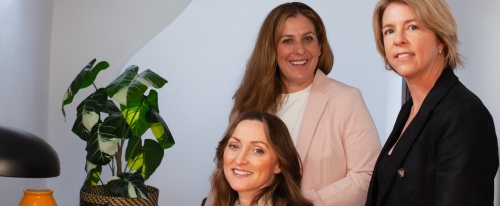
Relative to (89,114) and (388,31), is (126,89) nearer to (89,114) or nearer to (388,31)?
(89,114)

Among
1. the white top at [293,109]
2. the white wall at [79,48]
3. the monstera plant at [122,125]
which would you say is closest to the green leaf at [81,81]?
the monstera plant at [122,125]

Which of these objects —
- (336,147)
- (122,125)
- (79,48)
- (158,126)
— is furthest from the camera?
(79,48)

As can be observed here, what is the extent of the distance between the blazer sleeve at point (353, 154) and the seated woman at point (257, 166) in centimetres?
26

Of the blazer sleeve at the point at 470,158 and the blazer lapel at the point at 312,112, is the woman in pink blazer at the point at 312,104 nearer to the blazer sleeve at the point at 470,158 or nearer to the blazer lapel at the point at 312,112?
the blazer lapel at the point at 312,112

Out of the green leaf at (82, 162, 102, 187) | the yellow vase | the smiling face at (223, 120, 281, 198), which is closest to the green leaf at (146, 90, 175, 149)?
the green leaf at (82, 162, 102, 187)

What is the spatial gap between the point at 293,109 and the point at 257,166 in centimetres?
58

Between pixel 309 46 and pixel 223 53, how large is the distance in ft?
6.27

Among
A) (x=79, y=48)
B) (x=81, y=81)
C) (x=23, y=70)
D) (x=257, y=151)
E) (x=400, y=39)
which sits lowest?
(x=257, y=151)

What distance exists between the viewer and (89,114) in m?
3.62

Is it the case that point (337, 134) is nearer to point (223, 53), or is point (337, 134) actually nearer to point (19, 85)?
point (19, 85)

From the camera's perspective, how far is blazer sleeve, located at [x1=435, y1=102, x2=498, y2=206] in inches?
74.8

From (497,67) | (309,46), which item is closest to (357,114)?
(309,46)

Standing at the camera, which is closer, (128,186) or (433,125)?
(433,125)

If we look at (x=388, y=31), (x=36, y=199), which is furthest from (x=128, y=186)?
(x=388, y=31)
